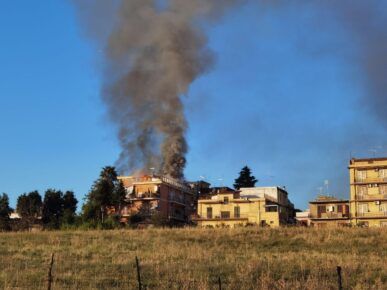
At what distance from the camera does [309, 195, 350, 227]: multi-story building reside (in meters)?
88.4

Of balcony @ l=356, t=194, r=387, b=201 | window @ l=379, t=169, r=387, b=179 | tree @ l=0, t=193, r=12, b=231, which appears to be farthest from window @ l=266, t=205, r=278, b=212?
tree @ l=0, t=193, r=12, b=231

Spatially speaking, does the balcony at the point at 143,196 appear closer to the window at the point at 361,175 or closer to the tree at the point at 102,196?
the tree at the point at 102,196

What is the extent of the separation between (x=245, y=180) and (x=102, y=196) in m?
42.8

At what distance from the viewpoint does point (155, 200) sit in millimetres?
93812

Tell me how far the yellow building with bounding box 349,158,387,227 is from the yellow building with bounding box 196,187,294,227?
1216 cm

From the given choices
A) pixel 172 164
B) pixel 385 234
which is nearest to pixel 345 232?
pixel 385 234

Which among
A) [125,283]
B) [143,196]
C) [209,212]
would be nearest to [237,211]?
[209,212]

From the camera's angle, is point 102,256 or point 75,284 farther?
point 102,256

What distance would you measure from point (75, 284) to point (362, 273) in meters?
10.7

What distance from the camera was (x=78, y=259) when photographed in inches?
1110

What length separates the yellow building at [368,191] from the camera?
8525 centimetres

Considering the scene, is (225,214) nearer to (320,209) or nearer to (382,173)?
(320,209)

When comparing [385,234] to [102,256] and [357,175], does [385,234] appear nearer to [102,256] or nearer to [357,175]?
[102,256]

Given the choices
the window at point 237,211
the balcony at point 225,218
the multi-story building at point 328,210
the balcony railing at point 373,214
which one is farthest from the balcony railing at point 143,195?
the balcony railing at point 373,214
